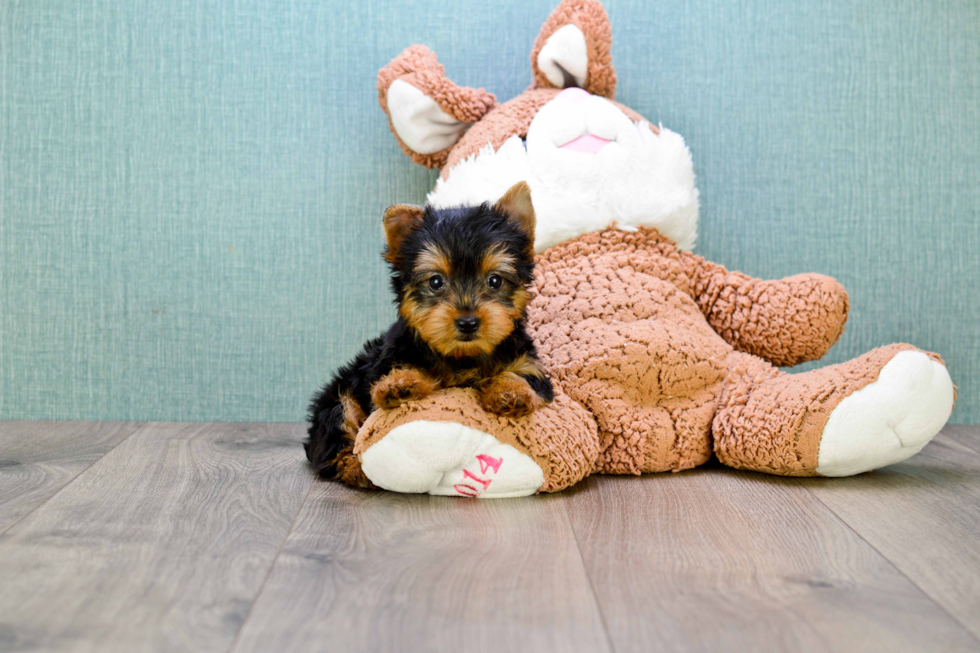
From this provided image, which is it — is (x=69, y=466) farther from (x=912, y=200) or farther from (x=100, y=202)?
(x=912, y=200)

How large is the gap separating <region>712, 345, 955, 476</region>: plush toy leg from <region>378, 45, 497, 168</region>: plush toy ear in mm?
1193

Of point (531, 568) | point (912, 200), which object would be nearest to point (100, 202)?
point (531, 568)

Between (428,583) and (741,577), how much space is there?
0.53m

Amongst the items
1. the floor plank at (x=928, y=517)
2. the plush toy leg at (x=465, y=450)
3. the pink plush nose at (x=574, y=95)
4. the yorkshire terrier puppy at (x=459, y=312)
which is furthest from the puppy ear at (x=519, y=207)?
the floor plank at (x=928, y=517)

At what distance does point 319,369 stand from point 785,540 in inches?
65.3

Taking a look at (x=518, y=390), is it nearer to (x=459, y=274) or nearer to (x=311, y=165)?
(x=459, y=274)

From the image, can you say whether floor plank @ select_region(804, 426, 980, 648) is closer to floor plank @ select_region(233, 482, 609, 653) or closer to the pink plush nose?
floor plank @ select_region(233, 482, 609, 653)

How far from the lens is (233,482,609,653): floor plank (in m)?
1.09

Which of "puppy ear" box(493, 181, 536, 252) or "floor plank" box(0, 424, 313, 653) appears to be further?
"puppy ear" box(493, 181, 536, 252)

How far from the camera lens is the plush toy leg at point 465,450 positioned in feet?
5.42

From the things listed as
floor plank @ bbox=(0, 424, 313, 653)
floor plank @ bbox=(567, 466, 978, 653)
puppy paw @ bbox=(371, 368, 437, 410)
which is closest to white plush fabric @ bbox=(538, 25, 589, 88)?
puppy paw @ bbox=(371, 368, 437, 410)

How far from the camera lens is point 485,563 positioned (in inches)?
53.3

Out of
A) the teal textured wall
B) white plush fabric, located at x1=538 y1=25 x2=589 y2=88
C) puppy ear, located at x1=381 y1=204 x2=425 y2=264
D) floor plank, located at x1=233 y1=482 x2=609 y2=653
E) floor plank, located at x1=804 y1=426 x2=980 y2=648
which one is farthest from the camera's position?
the teal textured wall

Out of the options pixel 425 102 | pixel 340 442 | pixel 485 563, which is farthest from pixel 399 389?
pixel 425 102
